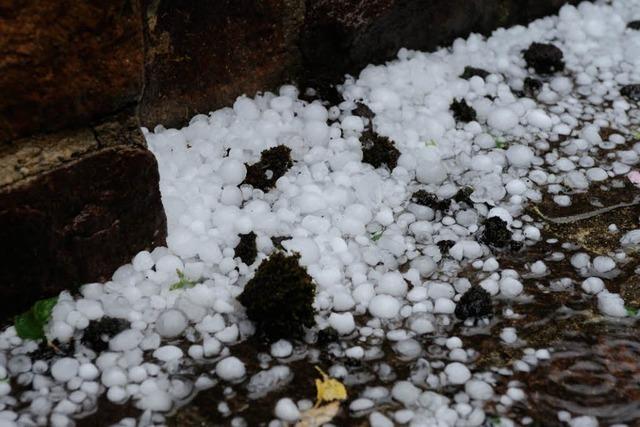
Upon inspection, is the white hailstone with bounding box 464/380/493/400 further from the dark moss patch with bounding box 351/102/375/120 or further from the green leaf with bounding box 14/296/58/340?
the dark moss patch with bounding box 351/102/375/120

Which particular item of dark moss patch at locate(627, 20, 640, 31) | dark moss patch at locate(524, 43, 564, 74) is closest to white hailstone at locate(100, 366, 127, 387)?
dark moss patch at locate(524, 43, 564, 74)

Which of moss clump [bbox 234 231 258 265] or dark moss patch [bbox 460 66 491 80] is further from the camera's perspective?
dark moss patch [bbox 460 66 491 80]

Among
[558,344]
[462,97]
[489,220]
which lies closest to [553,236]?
[489,220]

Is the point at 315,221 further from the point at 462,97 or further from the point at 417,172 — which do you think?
the point at 462,97

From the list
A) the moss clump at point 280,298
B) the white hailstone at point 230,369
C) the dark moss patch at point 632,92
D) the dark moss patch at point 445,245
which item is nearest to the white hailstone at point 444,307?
the dark moss patch at point 445,245

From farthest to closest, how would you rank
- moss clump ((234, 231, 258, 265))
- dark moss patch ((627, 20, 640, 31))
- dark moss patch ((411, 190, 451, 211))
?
dark moss patch ((627, 20, 640, 31)), dark moss patch ((411, 190, 451, 211)), moss clump ((234, 231, 258, 265))

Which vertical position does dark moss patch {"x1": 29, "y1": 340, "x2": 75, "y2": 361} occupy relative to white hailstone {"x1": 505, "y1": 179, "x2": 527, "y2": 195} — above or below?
below

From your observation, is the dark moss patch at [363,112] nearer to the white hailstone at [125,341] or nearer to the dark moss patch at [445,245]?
the dark moss patch at [445,245]

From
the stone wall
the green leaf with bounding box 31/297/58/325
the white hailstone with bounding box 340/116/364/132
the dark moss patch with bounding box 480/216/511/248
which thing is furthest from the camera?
the white hailstone with bounding box 340/116/364/132
